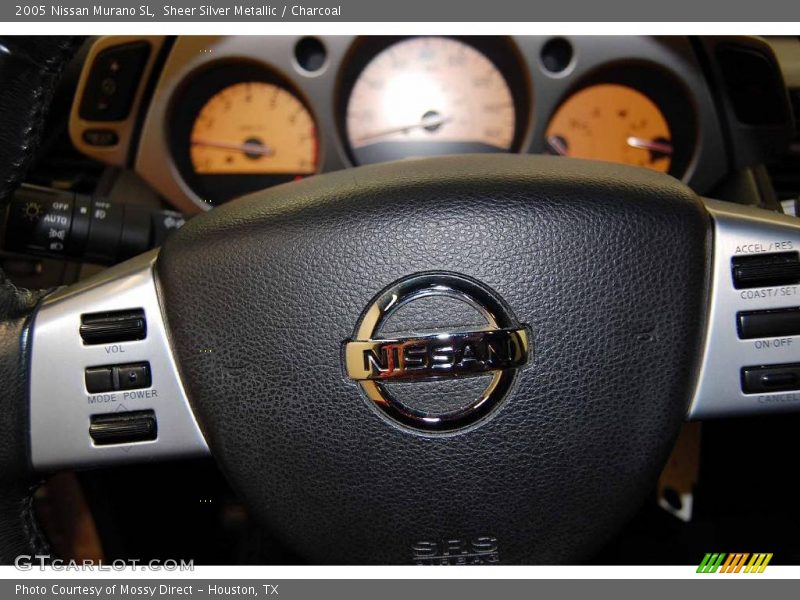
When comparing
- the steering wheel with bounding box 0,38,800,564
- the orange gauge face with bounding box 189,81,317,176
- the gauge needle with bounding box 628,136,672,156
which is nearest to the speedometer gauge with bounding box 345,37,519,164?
the orange gauge face with bounding box 189,81,317,176

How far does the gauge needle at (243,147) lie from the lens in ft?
5.61

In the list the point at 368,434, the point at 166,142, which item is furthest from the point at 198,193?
the point at 368,434

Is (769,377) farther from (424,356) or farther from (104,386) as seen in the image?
(104,386)

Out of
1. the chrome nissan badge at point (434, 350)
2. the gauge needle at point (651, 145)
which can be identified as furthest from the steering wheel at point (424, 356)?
the gauge needle at point (651, 145)

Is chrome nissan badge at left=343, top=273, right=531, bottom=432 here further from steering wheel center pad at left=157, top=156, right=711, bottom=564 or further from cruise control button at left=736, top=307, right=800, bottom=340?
cruise control button at left=736, top=307, right=800, bottom=340

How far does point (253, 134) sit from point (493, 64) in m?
0.60

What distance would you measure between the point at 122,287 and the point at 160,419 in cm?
12

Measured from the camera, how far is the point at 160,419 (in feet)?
2.04

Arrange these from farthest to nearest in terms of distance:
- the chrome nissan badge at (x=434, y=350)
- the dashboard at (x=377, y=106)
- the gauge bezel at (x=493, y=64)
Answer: the gauge bezel at (x=493, y=64), the dashboard at (x=377, y=106), the chrome nissan badge at (x=434, y=350)

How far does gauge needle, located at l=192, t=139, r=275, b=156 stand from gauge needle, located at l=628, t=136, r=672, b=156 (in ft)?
2.84

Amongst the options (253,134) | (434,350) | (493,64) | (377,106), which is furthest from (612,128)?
(434,350)

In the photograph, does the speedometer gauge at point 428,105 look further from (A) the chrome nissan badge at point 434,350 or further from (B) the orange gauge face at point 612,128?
(A) the chrome nissan badge at point 434,350

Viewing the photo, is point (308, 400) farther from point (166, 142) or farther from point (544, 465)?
point (166, 142)

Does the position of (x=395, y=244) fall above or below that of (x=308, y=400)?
above
